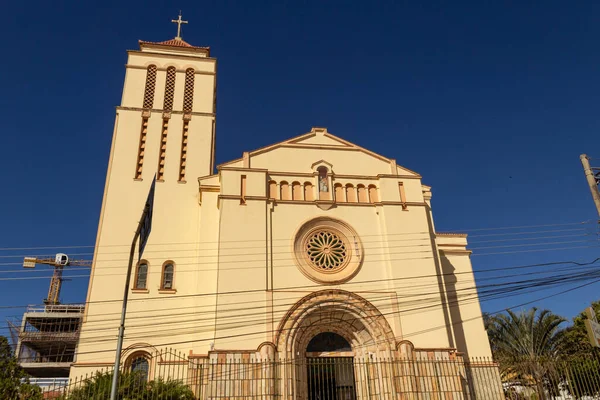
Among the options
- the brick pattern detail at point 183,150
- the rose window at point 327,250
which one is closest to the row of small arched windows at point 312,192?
the rose window at point 327,250

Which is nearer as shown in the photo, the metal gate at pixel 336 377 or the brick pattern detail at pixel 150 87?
the metal gate at pixel 336 377

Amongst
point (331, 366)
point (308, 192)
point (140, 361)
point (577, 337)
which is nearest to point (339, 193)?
point (308, 192)

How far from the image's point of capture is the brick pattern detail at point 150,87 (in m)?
25.3

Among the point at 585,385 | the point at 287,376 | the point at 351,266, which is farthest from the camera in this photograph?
the point at 351,266

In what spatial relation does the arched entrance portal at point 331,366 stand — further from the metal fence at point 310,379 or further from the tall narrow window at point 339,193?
the tall narrow window at point 339,193

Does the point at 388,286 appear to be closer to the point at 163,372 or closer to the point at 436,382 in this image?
the point at 436,382

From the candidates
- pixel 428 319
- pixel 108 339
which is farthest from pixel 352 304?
pixel 108 339

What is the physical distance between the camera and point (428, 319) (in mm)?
19734

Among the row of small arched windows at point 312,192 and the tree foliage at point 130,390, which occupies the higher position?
the row of small arched windows at point 312,192

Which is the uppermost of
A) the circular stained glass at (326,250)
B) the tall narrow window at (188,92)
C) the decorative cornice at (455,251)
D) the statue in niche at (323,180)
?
the tall narrow window at (188,92)

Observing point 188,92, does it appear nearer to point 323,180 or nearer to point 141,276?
point 323,180

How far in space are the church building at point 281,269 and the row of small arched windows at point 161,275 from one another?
0.05m

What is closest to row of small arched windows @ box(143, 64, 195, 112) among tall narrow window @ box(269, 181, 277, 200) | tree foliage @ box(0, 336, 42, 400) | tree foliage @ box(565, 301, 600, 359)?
tall narrow window @ box(269, 181, 277, 200)

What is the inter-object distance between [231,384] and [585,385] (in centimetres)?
1221
